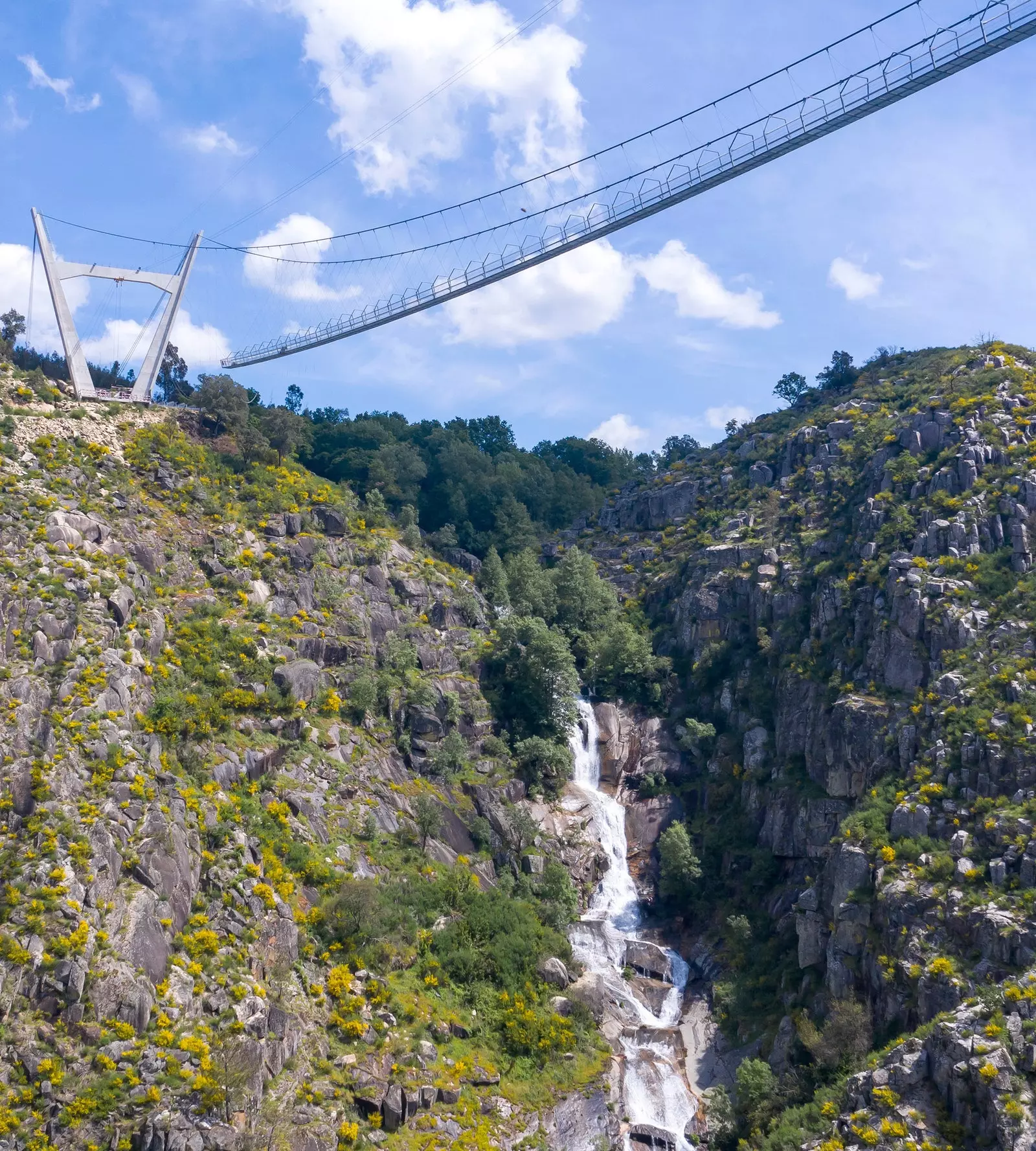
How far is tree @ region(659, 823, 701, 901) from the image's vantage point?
58719 mm

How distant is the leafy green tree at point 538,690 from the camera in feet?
224

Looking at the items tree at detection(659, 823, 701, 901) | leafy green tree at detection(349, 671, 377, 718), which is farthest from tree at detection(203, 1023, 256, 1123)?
tree at detection(659, 823, 701, 901)

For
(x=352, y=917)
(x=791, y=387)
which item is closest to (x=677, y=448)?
(x=791, y=387)

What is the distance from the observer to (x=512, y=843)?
59.2 m

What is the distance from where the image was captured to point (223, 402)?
76.2 metres

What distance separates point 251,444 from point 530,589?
2333cm

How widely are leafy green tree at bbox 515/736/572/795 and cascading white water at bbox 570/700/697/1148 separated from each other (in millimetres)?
2696

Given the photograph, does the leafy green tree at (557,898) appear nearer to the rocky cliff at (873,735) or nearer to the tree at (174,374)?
the rocky cliff at (873,735)

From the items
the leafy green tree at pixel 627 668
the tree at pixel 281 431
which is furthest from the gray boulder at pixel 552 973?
the tree at pixel 281 431

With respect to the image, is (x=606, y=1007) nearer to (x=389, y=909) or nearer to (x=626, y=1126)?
(x=626, y=1126)

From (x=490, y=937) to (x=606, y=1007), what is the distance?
7.25 metres

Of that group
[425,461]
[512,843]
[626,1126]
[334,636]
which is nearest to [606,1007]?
[626,1126]

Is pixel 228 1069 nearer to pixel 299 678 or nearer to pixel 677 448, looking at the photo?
pixel 299 678

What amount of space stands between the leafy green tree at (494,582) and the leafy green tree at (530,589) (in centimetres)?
67
